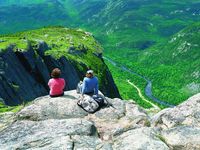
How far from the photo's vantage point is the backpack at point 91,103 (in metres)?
47.0

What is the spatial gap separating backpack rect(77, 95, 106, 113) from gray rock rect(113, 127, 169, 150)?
873 centimetres

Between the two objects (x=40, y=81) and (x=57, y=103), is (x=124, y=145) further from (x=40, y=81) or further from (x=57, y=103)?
(x=40, y=81)

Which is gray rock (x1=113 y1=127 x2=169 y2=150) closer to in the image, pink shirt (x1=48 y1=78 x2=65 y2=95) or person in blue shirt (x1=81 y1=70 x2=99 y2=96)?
person in blue shirt (x1=81 y1=70 x2=99 y2=96)

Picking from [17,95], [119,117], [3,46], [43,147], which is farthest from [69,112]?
[3,46]

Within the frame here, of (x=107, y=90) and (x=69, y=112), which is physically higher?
(x=69, y=112)

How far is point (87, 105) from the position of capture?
47.2 meters

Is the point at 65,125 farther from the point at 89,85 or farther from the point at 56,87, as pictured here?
the point at 89,85

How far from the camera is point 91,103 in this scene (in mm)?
47750

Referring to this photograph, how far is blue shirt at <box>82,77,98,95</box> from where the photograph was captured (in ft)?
164

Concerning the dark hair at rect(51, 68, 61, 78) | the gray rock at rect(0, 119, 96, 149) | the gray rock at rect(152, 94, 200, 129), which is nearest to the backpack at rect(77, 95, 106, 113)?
the dark hair at rect(51, 68, 61, 78)

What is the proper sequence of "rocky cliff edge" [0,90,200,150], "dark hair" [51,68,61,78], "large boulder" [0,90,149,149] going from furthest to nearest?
"dark hair" [51,68,61,78] < "large boulder" [0,90,149,149] < "rocky cliff edge" [0,90,200,150]

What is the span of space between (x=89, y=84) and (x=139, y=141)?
16022 mm

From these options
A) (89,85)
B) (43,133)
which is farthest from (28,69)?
(43,133)

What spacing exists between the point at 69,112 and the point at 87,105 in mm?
3145
